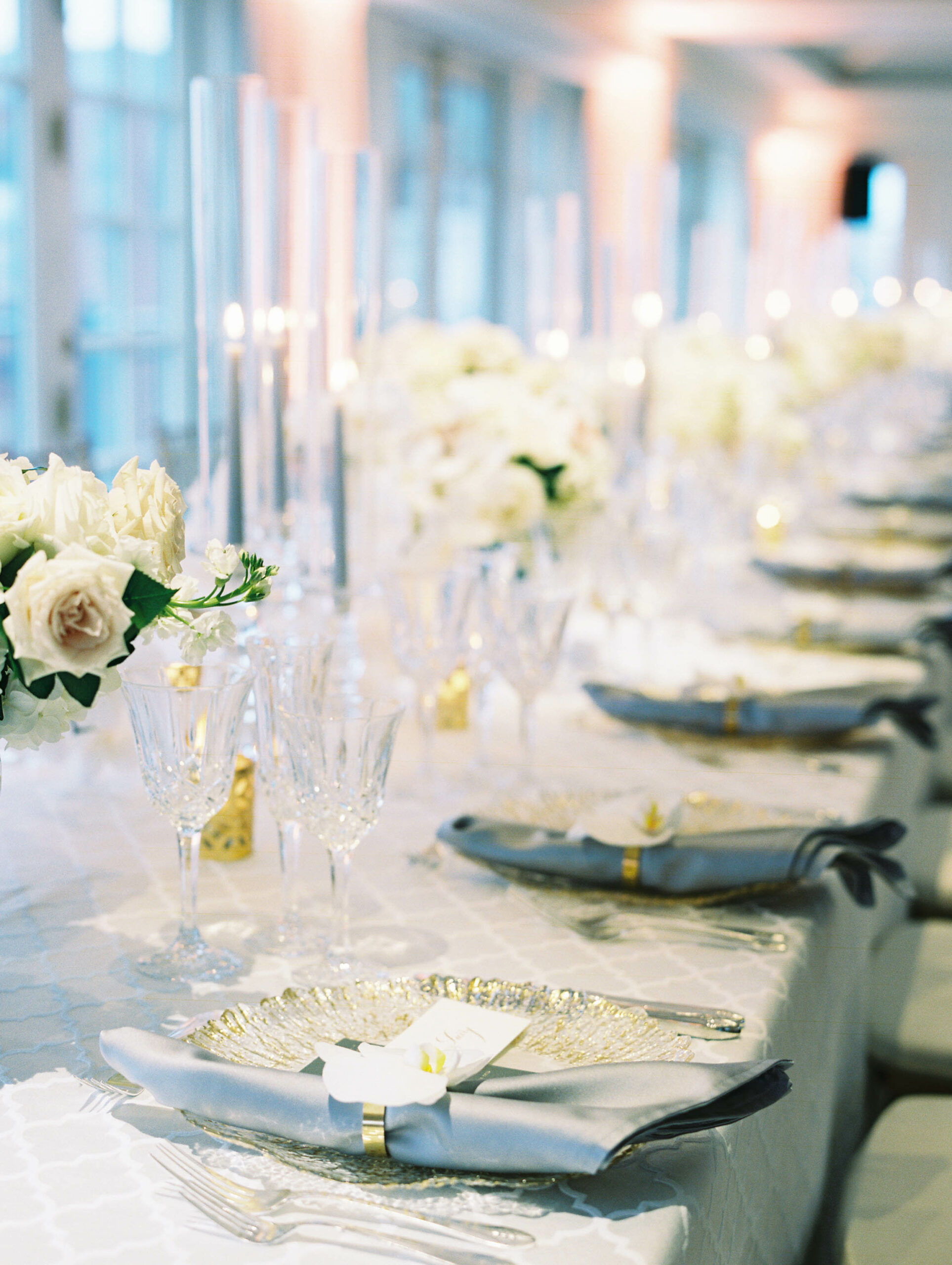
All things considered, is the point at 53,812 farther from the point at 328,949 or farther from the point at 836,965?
the point at 836,965

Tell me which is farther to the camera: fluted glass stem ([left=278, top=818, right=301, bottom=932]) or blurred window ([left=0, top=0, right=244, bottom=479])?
blurred window ([left=0, top=0, right=244, bottom=479])

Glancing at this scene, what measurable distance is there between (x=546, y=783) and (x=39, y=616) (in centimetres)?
83

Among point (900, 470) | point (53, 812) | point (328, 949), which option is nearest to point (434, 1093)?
point (328, 949)

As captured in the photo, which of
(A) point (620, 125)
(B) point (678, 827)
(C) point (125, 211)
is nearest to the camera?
(B) point (678, 827)

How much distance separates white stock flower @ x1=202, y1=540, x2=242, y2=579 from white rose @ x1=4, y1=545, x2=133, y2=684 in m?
0.08

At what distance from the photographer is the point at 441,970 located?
1146 millimetres

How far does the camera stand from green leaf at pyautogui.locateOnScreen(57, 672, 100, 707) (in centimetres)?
95

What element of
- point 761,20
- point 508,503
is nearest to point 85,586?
point 508,503

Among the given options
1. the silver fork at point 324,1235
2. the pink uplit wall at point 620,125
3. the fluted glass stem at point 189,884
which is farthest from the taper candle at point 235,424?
the pink uplit wall at point 620,125

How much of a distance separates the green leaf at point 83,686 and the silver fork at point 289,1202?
279 millimetres

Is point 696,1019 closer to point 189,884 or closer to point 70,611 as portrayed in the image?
point 189,884

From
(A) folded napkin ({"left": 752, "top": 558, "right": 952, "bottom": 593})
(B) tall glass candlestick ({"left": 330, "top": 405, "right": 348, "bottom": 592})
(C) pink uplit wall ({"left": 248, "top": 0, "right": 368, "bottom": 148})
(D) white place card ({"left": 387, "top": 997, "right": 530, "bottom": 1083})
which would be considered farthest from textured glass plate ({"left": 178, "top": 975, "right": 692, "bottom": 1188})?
(C) pink uplit wall ({"left": 248, "top": 0, "right": 368, "bottom": 148})

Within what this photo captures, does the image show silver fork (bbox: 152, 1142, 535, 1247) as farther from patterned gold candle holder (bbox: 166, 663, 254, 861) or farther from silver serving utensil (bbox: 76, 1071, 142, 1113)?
patterned gold candle holder (bbox: 166, 663, 254, 861)

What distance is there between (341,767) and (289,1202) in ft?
1.14
